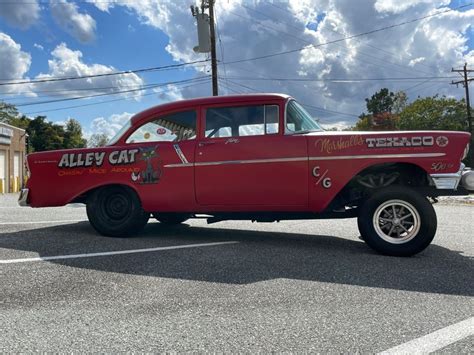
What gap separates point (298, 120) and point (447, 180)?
1.88m

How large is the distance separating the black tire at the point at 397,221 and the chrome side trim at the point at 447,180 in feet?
0.74

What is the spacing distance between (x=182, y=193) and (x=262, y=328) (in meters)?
2.83

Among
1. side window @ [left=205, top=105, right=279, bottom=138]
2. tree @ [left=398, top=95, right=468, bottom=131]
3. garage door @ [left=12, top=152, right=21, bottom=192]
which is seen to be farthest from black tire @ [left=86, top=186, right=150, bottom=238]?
tree @ [left=398, top=95, right=468, bottom=131]

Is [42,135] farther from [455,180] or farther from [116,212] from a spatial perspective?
[455,180]

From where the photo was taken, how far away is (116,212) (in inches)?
218

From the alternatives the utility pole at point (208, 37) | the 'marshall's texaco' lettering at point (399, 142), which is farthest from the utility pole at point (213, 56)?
the 'marshall's texaco' lettering at point (399, 142)

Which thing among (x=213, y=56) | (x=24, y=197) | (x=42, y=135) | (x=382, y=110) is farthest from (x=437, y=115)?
(x=42, y=135)

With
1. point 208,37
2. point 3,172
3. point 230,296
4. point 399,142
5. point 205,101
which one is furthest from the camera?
point 3,172

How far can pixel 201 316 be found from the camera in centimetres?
276

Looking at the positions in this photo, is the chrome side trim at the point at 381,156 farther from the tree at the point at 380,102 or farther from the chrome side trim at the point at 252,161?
the tree at the point at 380,102

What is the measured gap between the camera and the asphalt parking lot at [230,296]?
7.84 ft

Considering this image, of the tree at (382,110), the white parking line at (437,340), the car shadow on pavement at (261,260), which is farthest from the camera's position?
the tree at (382,110)

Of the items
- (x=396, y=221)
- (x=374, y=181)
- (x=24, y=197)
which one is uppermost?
(x=374, y=181)

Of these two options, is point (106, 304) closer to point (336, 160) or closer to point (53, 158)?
point (336, 160)
